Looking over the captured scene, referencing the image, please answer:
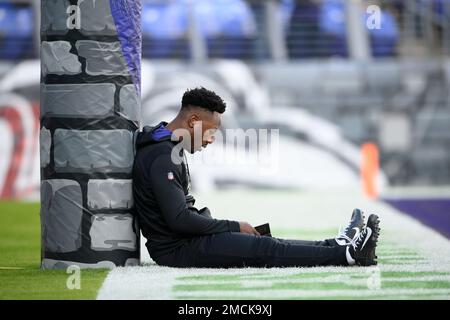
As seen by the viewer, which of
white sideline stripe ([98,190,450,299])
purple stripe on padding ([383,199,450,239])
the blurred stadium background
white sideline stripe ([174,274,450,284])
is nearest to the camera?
white sideline stripe ([98,190,450,299])

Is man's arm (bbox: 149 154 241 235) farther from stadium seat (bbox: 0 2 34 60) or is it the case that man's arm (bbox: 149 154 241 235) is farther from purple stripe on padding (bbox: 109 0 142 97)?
stadium seat (bbox: 0 2 34 60)

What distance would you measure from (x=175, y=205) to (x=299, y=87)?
16032mm

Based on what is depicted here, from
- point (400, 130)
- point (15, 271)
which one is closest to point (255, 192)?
point (400, 130)

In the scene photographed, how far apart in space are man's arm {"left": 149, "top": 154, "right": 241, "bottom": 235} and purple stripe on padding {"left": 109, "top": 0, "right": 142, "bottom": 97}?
755 millimetres

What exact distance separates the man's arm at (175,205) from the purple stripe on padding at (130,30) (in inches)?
29.7

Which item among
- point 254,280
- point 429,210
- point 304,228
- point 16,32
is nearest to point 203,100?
point 254,280

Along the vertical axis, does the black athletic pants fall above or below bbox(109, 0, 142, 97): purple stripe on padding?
below

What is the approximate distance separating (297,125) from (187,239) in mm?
15681

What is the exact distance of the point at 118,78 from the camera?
6.71m

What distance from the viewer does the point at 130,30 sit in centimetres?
678

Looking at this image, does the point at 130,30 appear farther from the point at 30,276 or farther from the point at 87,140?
the point at 30,276

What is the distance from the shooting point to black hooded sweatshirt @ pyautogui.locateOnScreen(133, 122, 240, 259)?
626 centimetres

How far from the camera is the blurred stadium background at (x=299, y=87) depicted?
21.8 metres

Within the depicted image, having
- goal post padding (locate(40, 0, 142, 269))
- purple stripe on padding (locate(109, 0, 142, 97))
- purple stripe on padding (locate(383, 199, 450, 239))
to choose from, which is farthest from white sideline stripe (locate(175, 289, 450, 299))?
purple stripe on padding (locate(383, 199, 450, 239))
